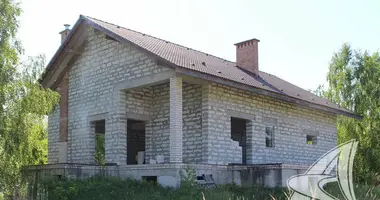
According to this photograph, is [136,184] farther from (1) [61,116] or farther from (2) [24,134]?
(1) [61,116]

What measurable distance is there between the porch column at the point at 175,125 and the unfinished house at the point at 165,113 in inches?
1.2

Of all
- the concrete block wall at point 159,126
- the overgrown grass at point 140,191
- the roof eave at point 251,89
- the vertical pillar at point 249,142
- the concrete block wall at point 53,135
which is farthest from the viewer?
the concrete block wall at point 53,135

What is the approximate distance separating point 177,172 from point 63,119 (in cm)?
706

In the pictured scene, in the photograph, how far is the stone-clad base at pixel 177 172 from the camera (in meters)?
13.3

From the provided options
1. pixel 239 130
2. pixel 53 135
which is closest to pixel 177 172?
pixel 239 130

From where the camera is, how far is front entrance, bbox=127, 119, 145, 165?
2013cm

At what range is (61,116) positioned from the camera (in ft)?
60.2

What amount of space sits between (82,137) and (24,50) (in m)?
4.72

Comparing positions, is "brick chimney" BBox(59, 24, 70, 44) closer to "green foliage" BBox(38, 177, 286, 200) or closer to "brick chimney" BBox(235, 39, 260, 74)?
"brick chimney" BBox(235, 39, 260, 74)

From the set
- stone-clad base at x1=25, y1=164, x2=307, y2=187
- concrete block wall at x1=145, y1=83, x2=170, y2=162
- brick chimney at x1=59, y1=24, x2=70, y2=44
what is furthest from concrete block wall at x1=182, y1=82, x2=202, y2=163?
brick chimney at x1=59, y1=24, x2=70, y2=44

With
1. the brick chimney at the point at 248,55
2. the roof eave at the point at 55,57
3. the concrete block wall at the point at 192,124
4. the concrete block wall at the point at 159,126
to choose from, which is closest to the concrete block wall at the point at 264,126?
the concrete block wall at the point at 192,124

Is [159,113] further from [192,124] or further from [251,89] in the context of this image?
[251,89]

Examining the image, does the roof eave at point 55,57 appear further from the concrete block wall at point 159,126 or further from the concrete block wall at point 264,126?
the concrete block wall at point 264,126

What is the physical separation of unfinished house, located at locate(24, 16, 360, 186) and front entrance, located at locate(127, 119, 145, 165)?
7 cm
